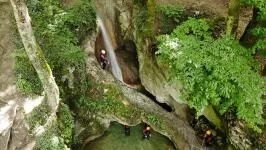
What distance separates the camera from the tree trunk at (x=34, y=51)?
10078 mm

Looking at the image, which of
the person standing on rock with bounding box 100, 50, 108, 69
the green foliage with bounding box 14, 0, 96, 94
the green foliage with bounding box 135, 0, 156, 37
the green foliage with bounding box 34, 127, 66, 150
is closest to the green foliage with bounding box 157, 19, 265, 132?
the green foliage with bounding box 135, 0, 156, 37

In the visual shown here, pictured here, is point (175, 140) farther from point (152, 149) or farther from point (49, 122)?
point (49, 122)

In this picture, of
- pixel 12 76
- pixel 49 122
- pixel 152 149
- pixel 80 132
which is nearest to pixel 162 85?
pixel 152 149

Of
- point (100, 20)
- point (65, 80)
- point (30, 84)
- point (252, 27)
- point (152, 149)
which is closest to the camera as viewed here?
point (252, 27)

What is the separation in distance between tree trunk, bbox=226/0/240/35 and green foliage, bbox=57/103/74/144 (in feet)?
22.4

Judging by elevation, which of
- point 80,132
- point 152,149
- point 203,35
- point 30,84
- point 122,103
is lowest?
point 152,149

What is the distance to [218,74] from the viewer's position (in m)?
11.0

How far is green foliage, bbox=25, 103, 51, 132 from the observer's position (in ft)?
42.2

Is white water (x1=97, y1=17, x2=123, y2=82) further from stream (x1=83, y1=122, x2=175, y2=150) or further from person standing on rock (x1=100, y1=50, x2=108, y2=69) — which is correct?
stream (x1=83, y1=122, x2=175, y2=150)

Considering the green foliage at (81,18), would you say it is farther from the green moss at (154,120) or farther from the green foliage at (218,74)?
the green foliage at (218,74)

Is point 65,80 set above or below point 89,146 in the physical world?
above

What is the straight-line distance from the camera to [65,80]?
14766 millimetres

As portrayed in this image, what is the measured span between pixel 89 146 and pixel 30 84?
417 cm

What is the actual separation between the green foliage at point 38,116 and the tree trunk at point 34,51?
26 centimetres
